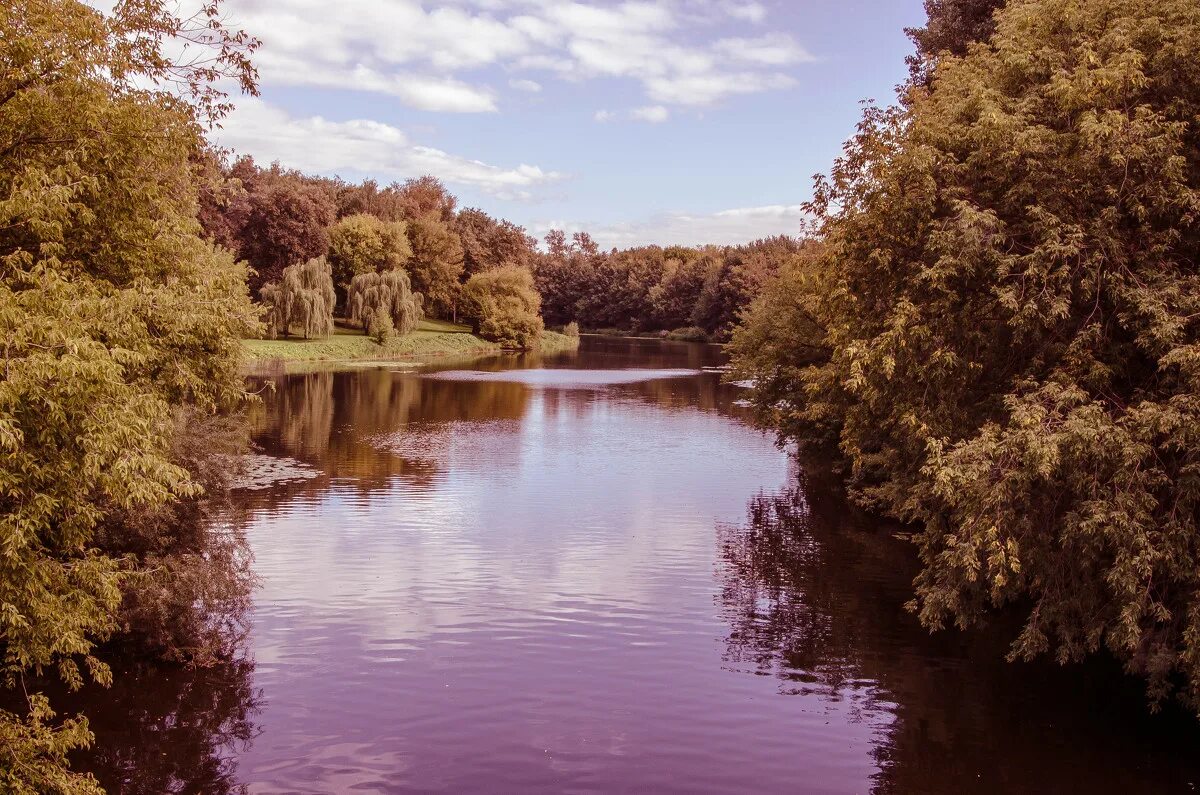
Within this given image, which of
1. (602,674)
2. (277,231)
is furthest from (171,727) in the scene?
(277,231)

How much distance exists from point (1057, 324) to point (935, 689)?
6.46 m

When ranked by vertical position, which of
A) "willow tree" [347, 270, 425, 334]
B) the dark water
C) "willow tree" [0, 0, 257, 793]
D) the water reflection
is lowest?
the water reflection

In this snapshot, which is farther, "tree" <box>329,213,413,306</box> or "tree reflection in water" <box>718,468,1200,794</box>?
"tree" <box>329,213,413,306</box>

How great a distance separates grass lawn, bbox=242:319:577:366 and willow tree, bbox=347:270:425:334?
1.69 m

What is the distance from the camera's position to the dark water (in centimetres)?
1323

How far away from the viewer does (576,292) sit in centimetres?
16162

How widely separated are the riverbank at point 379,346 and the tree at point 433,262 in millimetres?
3806

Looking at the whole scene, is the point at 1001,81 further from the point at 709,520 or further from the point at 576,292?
the point at 576,292

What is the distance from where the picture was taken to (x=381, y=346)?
84000mm

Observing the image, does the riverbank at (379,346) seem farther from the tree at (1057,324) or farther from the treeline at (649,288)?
the tree at (1057,324)

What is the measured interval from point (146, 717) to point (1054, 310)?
14.6 m

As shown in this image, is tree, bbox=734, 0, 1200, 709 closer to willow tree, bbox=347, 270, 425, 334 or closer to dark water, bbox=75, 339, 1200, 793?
dark water, bbox=75, 339, 1200, 793

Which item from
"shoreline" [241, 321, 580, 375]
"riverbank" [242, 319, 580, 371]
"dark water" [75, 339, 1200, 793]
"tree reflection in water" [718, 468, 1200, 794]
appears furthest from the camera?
"riverbank" [242, 319, 580, 371]

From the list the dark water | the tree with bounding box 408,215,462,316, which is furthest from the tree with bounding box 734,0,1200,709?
the tree with bounding box 408,215,462,316
